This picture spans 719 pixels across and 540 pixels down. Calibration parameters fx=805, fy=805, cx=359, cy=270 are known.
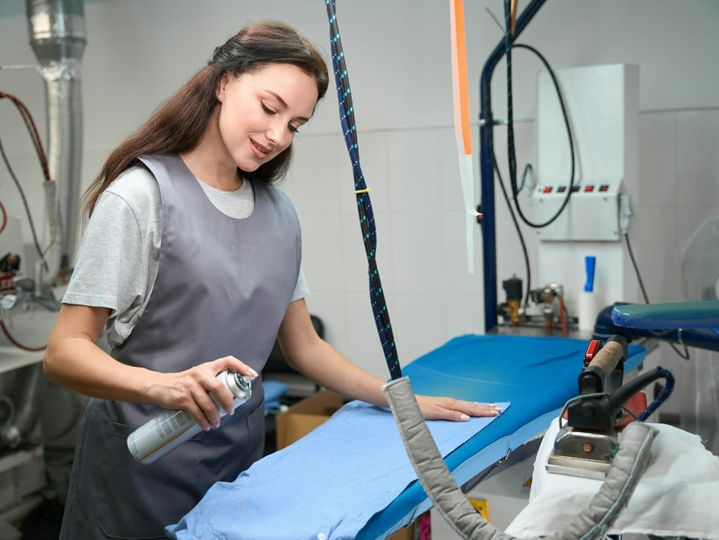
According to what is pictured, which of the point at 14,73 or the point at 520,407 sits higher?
the point at 14,73

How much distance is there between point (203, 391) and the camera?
43.9 inches

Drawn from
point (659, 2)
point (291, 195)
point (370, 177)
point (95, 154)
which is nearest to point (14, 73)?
point (95, 154)

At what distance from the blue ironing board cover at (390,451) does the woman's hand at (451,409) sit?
2 cm

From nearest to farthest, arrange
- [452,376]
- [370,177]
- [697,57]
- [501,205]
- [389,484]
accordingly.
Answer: [389,484] → [452,376] → [697,57] → [501,205] → [370,177]

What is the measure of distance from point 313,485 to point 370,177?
2.22 meters

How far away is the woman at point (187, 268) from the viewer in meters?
1.33

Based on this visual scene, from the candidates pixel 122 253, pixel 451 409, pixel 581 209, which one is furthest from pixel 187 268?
pixel 581 209

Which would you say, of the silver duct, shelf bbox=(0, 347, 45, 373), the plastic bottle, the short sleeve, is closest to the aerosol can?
the short sleeve

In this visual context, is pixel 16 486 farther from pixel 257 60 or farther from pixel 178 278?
pixel 257 60

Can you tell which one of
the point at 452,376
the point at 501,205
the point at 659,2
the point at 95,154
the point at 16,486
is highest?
the point at 659,2

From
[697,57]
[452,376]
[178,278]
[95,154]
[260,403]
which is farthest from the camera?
[95,154]

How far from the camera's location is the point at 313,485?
1270mm

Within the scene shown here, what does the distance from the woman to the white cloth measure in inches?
25.7

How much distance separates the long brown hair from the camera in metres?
1.42
